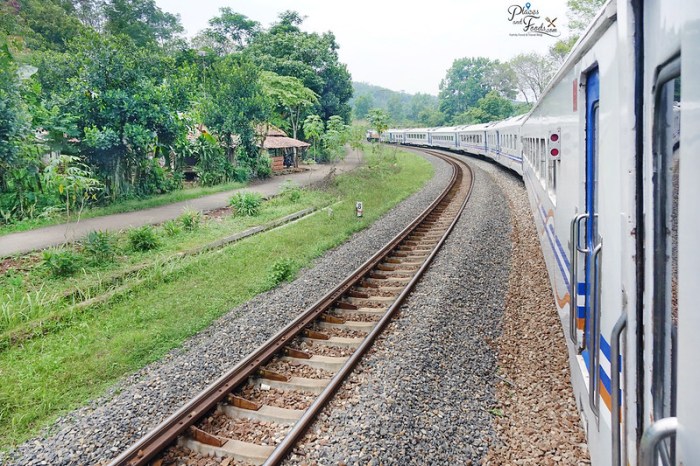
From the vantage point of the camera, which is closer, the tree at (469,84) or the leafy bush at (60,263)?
the leafy bush at (60,263)

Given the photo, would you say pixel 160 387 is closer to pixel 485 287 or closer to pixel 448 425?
pixel 448 425

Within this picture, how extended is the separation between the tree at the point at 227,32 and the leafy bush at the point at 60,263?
46832 millimetres

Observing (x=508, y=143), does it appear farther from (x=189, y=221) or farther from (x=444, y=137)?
(x=444, y=137)

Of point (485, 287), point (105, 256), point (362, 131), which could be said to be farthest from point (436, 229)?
point (362, 131)

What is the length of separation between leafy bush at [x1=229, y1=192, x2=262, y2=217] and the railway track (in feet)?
27.4

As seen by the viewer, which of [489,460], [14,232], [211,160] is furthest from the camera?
[211,160]

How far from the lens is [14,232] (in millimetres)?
14633

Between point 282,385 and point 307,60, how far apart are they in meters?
39.2

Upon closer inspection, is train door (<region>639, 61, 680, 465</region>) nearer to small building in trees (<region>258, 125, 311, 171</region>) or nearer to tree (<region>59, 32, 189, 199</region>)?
tree (<region>59, 32, 189, 199</region>)

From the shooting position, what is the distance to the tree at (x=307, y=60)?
129 feet

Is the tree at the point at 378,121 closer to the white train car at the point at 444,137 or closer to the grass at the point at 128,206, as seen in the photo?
the white train car at the point at 444,137

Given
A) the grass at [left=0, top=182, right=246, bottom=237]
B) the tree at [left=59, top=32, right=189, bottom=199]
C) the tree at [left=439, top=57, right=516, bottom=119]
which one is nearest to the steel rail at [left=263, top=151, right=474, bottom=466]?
the grass at [left=0, top=182, right=246, bottom=237]

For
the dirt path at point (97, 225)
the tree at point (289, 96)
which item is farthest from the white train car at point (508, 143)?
the tree at point (289, 96)

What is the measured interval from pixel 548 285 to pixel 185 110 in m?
16.4
